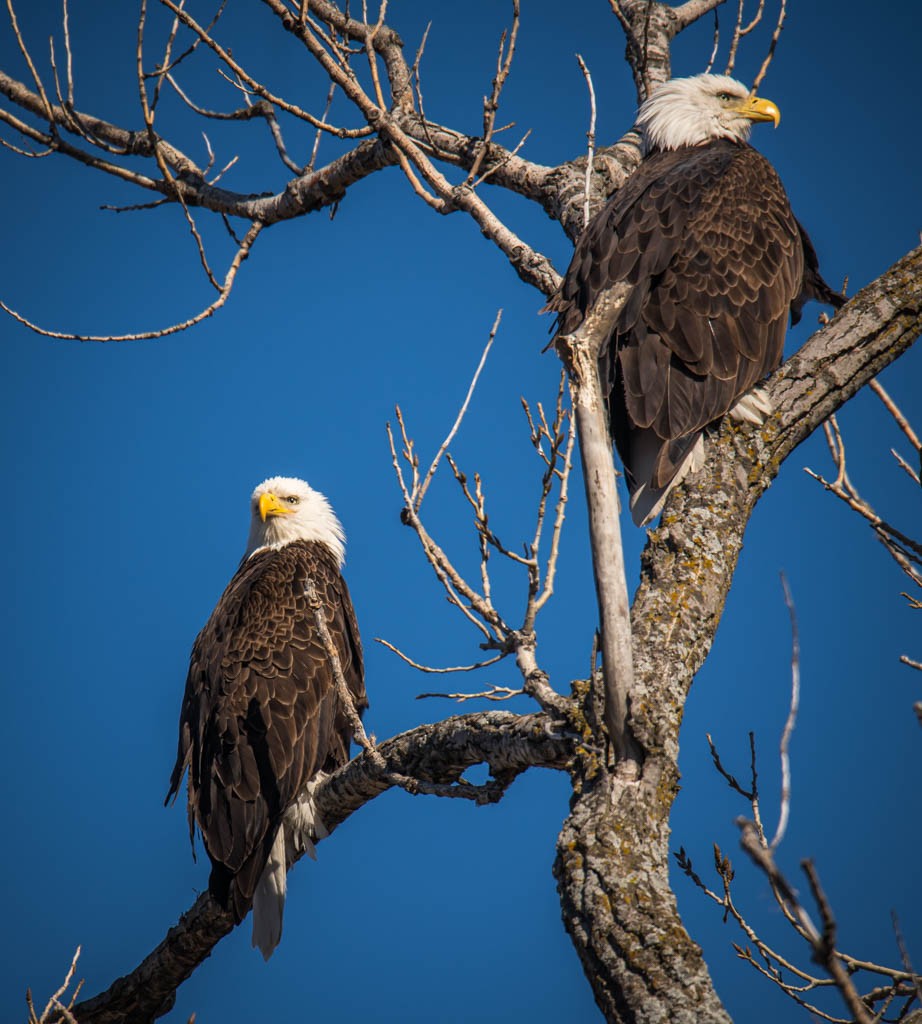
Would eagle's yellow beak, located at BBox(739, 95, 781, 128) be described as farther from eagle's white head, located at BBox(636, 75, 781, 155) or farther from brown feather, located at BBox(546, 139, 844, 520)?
brown feather, located at BBox(546, 139, 844, 520)

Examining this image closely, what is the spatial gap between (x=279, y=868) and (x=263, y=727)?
24.0 inches

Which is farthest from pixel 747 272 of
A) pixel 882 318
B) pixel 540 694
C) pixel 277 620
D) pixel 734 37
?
pixel 277 620

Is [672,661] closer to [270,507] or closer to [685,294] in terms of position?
[685,294]

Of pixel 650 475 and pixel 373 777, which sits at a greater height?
pixel 650 475

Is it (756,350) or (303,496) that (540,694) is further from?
(303,496)

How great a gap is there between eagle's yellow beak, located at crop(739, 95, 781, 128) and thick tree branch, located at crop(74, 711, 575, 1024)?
3671 millimetres

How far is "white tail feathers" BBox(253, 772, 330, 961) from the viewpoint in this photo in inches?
177

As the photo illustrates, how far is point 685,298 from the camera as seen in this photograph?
3.80 meters

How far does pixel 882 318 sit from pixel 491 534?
1.39 metres

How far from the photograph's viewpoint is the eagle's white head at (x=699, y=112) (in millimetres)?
4977

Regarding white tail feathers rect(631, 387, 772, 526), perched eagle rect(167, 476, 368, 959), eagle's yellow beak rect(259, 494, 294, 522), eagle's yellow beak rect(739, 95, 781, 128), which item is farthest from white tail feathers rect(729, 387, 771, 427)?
eagle's yellow beak rect(259, 494, 294, 522)

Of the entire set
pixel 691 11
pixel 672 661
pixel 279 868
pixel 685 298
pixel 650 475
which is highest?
pixel 691 11

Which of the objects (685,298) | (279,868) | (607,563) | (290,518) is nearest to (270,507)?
(290,518)

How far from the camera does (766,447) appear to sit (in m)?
3.24
